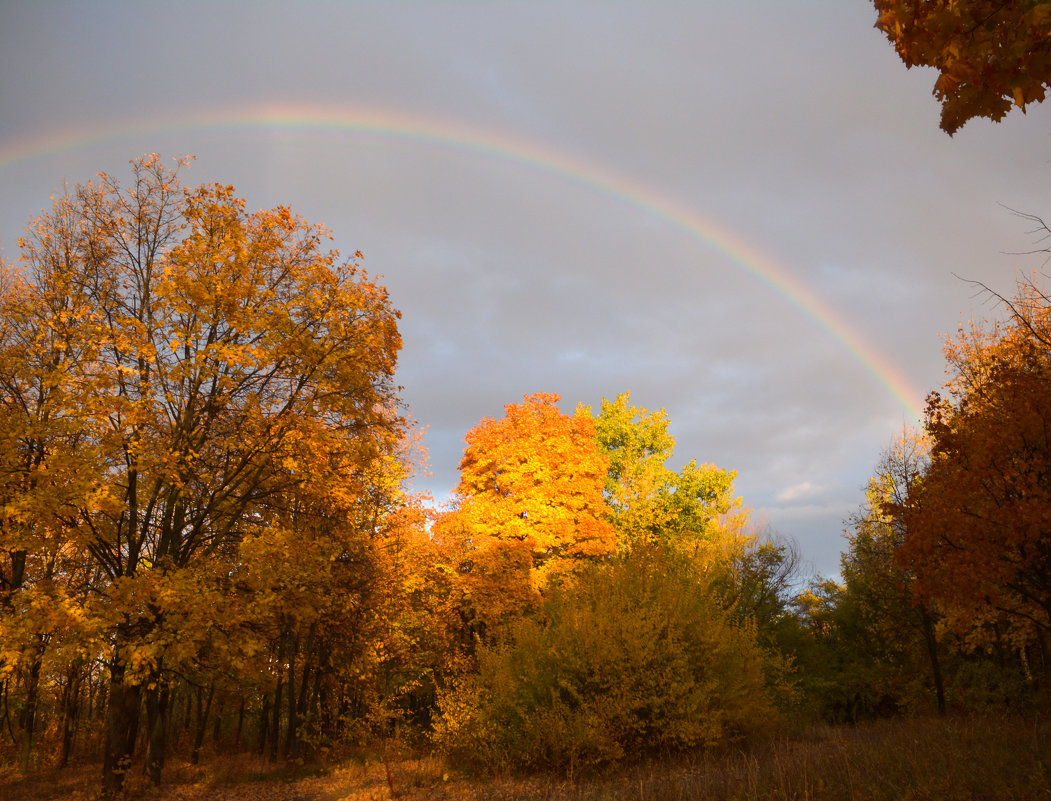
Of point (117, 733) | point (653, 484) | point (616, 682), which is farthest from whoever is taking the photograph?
point (653, 484)

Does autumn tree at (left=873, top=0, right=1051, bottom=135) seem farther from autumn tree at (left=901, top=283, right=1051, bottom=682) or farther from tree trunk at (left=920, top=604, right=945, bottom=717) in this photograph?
tree trunk at (left=920, top=604, right=945, bottom=717)

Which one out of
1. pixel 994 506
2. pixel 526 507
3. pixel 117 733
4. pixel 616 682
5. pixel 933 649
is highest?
pixel 526 507

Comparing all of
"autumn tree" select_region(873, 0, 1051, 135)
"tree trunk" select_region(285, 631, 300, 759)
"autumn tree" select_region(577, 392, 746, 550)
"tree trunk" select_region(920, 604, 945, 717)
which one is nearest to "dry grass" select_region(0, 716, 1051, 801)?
"tree trunk" select_region(285, 631, 300, 759)

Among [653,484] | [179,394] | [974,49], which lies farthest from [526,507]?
[974,49]

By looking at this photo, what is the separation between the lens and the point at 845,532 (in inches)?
1169

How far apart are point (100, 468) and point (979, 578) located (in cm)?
1641

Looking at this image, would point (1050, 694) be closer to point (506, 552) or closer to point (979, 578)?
point (979, 578)

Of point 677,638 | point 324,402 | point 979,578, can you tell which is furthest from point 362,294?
point 979,578

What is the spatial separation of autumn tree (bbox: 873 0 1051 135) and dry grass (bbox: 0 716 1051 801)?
7.00 meters

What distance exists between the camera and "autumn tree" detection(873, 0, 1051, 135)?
3.07 metres

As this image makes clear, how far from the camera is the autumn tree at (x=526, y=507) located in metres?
22.3

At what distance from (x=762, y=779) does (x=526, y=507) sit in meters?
15.8

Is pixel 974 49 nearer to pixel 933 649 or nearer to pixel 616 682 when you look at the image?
pixel 616 682

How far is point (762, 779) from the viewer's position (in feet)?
28.1
